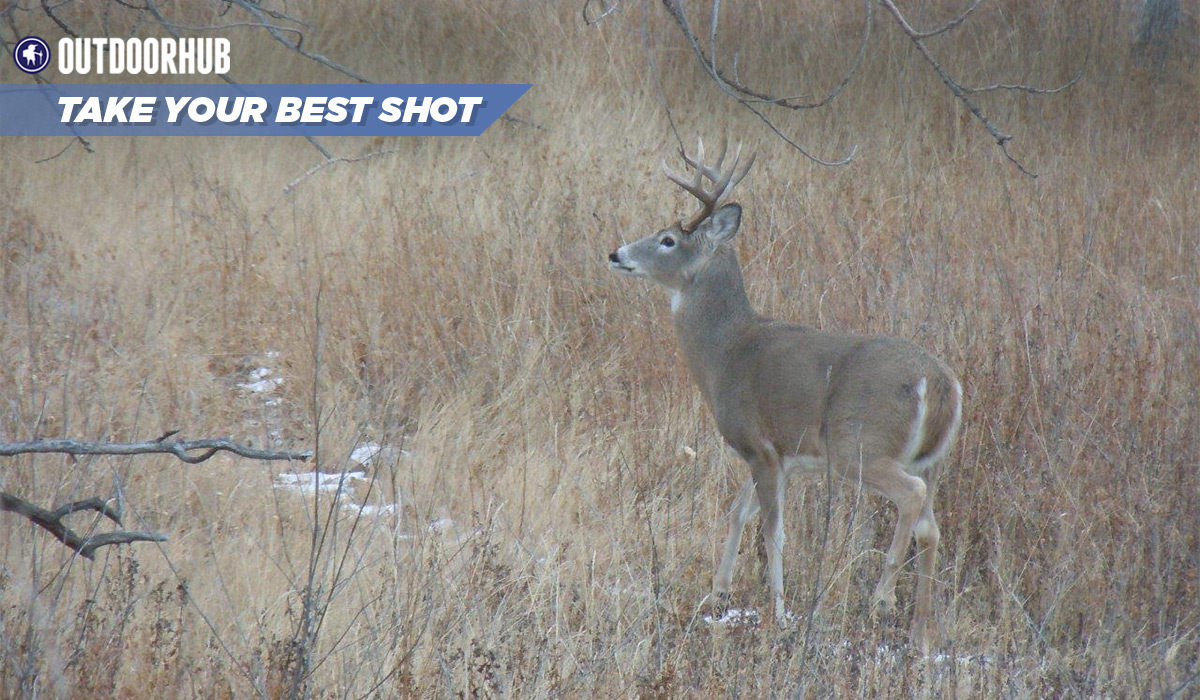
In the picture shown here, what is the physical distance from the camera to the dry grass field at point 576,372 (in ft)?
13.1

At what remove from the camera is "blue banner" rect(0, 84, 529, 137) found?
10414 mm

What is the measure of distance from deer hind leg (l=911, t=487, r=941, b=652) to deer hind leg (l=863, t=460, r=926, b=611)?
0.06 m

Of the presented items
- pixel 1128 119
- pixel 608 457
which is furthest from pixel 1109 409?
pixel 1128 119

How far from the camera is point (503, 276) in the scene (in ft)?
25.0

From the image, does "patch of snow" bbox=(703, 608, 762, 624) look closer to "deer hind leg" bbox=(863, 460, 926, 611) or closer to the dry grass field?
the dry grass field

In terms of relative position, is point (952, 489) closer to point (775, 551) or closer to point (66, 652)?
point (775, 551)

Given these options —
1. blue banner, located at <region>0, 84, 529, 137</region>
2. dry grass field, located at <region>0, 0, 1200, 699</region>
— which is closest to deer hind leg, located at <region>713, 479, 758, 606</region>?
dry grass field, located at <region>0, 0, 1200, 699</region>

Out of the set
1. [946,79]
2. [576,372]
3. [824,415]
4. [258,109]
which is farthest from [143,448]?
[258,109]

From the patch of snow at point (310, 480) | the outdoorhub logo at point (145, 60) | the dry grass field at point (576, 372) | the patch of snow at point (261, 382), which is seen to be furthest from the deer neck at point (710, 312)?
the outdoorhub logo at point (145, 60)

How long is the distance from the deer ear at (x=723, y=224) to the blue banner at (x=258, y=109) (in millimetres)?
4734

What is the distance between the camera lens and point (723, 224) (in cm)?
587

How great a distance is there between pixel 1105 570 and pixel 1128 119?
688 centimetres

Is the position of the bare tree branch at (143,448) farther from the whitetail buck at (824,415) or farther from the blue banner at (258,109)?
the blue banner at (258,109)

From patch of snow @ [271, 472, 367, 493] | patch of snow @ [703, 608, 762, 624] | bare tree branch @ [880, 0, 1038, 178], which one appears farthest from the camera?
patch of snow @ [271, 472, 367, 493]
